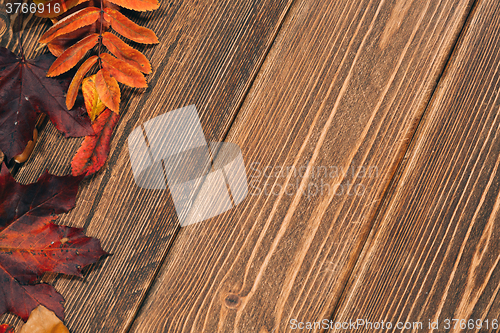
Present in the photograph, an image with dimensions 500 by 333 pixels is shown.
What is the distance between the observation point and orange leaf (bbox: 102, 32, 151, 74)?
32.6 inches

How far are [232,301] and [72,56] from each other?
32.3 inches

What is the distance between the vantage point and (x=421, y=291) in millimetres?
818

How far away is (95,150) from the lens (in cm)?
86

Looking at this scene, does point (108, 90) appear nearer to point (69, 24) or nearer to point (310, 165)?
point (69, 24)

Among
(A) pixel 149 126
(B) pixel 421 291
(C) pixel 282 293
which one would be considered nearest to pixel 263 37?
(A) pixel 149 126

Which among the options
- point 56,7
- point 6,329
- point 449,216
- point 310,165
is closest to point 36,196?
point 6,329

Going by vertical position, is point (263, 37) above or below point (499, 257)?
above

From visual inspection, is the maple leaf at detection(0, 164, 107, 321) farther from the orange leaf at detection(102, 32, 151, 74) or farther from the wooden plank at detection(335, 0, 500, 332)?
the wooden plank at detection(335, 0, 500, 332)

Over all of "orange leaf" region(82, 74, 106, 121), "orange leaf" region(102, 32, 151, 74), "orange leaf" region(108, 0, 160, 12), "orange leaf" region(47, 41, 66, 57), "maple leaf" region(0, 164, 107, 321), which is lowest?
"maple leaf" region(0, 164, 107, 321)

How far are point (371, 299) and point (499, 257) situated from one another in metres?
0.37

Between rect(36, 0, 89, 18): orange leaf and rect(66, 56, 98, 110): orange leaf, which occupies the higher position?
rect(36, 0, 89, 18): orange leaf

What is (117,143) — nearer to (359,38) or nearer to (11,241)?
(11,241)

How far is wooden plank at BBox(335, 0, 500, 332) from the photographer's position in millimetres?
812

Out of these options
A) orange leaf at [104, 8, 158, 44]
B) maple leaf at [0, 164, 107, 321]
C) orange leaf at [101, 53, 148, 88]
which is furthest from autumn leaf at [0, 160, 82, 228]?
orange leaf at [104, 8, 158, 44]
